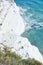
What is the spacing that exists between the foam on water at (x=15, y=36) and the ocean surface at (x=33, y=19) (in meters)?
1.16

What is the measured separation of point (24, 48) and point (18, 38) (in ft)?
7.58

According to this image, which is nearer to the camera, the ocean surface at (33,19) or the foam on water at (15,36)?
the foam on water at (15,36)

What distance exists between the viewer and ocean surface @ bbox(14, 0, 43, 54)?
3583 centimetres

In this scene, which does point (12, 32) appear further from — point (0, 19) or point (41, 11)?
point (41, 11)

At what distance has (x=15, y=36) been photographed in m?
33.2

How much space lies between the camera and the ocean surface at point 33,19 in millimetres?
35825

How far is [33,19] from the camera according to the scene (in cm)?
4194

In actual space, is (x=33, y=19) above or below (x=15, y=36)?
above

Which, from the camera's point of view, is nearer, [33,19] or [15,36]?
[15,36]

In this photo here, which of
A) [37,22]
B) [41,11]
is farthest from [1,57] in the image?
[41,11]

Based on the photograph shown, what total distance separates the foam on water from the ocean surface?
116 cm

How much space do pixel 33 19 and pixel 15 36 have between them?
372 inches

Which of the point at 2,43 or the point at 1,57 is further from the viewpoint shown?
the point at 2,43

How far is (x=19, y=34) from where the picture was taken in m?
36.2
